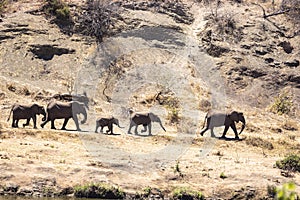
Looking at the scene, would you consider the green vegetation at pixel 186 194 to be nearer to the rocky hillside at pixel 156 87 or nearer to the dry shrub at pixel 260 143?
the rocky hillside at pixel 156 87

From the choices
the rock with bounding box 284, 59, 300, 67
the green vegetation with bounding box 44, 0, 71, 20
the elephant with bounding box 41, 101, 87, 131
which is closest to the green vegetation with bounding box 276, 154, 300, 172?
the elephant with bounding box 41, 101, 87, 131

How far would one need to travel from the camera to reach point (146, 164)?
1973 cm

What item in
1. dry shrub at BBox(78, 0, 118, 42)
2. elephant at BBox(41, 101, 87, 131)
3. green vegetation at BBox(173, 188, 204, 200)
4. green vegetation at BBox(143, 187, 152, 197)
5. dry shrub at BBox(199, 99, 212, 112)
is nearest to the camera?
green vegetation at BBox(173, 188, 204, 200)

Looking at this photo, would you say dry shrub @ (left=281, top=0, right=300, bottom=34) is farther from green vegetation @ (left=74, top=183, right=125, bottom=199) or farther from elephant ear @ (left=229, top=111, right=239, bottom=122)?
green vegetation @ (left=74, top=183, right=125, bottom=199)

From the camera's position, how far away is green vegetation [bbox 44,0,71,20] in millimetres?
40781

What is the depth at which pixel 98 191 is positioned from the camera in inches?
650

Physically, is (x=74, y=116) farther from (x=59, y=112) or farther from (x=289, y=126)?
(x=289, y=126)

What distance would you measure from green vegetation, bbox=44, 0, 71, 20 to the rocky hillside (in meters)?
0.08

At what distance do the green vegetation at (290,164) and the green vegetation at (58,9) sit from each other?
24.3 meters

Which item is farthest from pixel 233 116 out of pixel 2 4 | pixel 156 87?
pixel 2 4

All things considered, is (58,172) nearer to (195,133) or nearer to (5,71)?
(195,133)

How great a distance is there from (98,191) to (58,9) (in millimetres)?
26405

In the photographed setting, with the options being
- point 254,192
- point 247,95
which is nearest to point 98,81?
point 247,95

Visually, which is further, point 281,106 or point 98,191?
point 281,106
